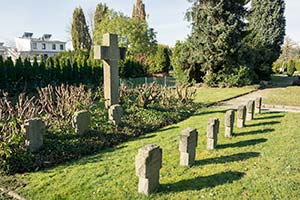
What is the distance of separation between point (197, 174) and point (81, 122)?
311 cm

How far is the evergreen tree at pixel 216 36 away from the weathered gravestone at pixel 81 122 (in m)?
14.8

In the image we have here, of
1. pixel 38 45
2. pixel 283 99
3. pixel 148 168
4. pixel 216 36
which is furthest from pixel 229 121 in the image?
pixel 38 45

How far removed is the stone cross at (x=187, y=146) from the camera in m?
4.33

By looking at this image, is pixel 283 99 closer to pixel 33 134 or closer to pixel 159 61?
pixel 33 134

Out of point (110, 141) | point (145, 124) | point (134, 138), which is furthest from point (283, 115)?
point (110, 141)

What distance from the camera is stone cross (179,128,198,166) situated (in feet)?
14.2

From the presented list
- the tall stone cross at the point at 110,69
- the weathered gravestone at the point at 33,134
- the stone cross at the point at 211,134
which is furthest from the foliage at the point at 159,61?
the weathered gravestone at the point at 33,134

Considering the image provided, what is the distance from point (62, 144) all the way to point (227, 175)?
3.44m

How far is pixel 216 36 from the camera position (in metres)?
19.1

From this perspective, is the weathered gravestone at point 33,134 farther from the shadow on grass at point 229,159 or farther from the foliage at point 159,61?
the foliage at point 159,61

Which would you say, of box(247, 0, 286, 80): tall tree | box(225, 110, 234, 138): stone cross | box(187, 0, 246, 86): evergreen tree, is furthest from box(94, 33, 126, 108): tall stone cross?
box(247, 0, 286, 80): tall tree

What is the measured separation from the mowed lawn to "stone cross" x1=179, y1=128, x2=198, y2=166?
0.14 meters

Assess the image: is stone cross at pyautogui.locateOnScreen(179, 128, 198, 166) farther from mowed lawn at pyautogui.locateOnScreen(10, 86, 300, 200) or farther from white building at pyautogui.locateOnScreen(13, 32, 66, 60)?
white building at pyautogui.locateOnScreen(13, 32, 66, 60)

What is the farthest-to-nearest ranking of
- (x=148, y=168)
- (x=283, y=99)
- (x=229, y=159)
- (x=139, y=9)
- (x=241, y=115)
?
(x=139, y=9) → (x=283, y=99) → (x=241, y=115) → (x=229, y=159) → (x=148, y=168)
